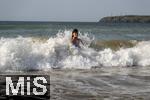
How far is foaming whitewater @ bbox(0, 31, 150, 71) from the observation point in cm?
1437

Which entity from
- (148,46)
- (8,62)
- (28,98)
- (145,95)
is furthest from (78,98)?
(148,46)

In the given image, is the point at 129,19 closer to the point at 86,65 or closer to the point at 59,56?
the point at 59,56

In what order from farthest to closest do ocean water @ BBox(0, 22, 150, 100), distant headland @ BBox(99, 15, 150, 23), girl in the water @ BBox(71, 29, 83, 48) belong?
distant headland @ BBox(99, 15, 150, 23), girl in the water @ BBox(71, 29, 83, 48), ocean water @ BBox(0, 22, 150, 100)

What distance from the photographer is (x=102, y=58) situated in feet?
53.6

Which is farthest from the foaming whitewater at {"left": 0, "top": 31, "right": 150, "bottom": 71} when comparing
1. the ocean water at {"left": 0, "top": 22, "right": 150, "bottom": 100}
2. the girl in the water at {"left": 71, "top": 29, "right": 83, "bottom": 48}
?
the girl in the water at {"left": 71, "top": 29, "right": 83, "bottom": 48}

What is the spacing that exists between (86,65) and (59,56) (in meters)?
1.32

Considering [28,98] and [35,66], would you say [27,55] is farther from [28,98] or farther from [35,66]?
[28,98]

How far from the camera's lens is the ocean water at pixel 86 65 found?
922cm

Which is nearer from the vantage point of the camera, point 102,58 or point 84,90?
point 84,90

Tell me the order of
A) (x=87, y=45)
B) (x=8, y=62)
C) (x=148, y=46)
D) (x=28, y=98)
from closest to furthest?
(x=28, y=98), (x=8, y=62), (x=87, y=45), (x=148, y=46)

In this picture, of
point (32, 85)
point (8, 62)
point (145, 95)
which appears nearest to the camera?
point (145, 95)

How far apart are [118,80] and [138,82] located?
607 mm

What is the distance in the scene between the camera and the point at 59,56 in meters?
15.8

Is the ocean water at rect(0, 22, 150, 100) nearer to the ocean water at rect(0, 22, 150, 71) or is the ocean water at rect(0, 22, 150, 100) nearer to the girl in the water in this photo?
the ocean water at rect(0, 22, 150, 71)
